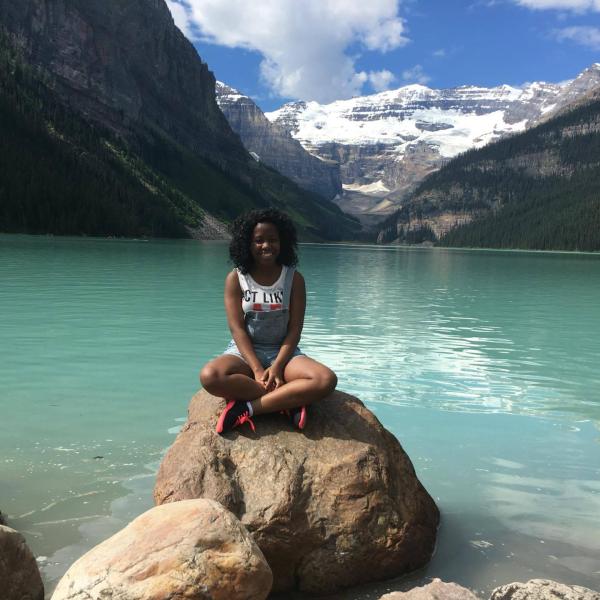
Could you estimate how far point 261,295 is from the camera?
24.1ft

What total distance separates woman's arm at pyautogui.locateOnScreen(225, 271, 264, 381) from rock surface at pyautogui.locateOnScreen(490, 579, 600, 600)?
3.32m

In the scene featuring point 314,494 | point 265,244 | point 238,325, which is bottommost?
point 314,494

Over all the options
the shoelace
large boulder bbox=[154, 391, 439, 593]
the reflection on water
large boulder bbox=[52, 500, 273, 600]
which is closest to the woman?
the shoelace

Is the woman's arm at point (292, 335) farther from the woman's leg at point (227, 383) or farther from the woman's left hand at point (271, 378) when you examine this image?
the woman's leg at point (227, 383)

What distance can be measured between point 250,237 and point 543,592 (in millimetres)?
4739

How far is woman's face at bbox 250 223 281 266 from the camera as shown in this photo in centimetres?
734

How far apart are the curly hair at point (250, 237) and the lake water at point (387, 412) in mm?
3066

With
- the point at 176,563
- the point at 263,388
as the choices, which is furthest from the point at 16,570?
the point at 263,388

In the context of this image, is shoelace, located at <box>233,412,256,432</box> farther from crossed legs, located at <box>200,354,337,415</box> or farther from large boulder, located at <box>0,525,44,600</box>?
large boulder, located at <box>0,525,44,600</box>

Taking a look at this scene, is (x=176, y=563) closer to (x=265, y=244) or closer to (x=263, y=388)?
(x=263, y=388)

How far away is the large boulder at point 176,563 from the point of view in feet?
13.4

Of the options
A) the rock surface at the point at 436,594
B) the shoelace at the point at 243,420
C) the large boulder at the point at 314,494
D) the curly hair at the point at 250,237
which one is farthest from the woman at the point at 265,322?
the rock surface at the point at 436,594

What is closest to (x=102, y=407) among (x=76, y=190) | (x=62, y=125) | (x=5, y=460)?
(x=5, y=460)

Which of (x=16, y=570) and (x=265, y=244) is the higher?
(x=265, y=244)
